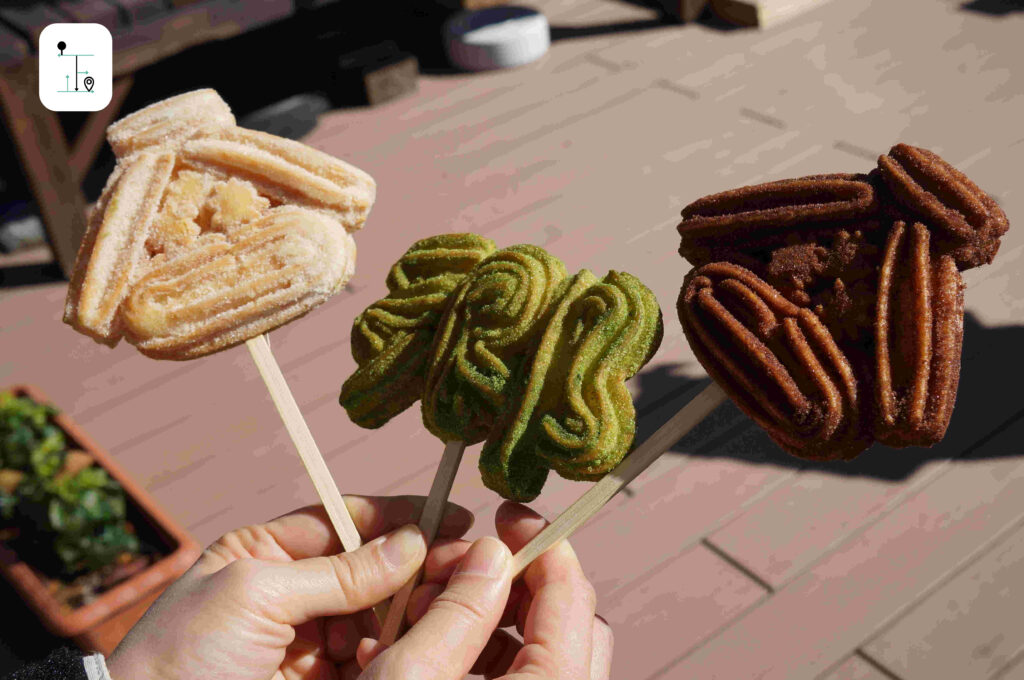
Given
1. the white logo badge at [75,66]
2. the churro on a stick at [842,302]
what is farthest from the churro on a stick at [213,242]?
the white logo badge at [75,66]

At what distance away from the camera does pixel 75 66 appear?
10.9ft

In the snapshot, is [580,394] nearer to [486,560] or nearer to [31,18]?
[486,560]

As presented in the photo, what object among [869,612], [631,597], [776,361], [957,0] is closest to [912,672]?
[869,612]

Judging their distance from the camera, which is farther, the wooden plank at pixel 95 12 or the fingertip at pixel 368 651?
the wooden plank at pixel 95 12

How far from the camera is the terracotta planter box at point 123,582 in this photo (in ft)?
7.25

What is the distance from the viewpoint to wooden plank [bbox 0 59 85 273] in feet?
11.8

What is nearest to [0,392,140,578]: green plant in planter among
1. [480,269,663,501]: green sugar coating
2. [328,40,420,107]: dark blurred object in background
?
[480,269,663,501]: green sugar coating

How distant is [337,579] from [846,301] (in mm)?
898

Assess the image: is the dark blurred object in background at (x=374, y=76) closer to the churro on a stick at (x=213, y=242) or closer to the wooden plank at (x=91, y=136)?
the wooden plank at (x=91, y=136)

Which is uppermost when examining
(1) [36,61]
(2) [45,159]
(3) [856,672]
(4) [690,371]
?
(1) [36,61]

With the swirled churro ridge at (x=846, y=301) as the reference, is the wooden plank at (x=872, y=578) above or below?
below

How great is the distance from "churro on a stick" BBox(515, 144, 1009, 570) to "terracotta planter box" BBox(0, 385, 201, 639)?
4.74 ft

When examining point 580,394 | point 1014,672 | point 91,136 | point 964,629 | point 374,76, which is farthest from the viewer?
point 374,76

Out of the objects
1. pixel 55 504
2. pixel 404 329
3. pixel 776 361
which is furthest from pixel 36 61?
pixel 776 361
